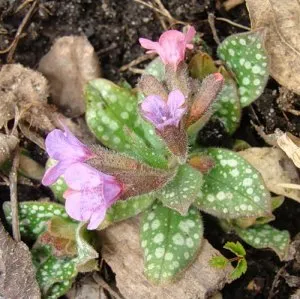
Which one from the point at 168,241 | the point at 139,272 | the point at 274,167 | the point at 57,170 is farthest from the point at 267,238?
the point at 57,170

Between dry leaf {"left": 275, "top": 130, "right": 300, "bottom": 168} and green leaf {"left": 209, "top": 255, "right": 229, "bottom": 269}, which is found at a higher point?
dry leaf {"left": 275, "top": 130, "right": 300, "bottom": 168}

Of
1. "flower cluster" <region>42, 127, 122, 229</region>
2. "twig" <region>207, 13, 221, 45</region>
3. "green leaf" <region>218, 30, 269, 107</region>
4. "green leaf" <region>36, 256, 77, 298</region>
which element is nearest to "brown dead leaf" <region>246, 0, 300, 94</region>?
"green leaf" <region>218, 30, 269, 107</region>

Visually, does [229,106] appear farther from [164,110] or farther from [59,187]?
[59,187]

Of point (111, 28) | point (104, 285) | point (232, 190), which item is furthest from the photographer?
point (111, 28)

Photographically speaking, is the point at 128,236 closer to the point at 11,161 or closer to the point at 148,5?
the point at 11,161

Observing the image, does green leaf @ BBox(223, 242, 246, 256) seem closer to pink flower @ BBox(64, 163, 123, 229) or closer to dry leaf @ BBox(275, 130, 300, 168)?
dry leaf @ BBox(275, 130, 300, 168)

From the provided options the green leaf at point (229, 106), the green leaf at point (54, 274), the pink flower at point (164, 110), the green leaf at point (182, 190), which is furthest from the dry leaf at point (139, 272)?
the pink flower at point (164, 110)

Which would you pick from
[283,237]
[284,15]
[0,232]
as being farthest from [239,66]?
[0,232]

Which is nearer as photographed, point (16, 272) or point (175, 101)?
point (175, 101)
